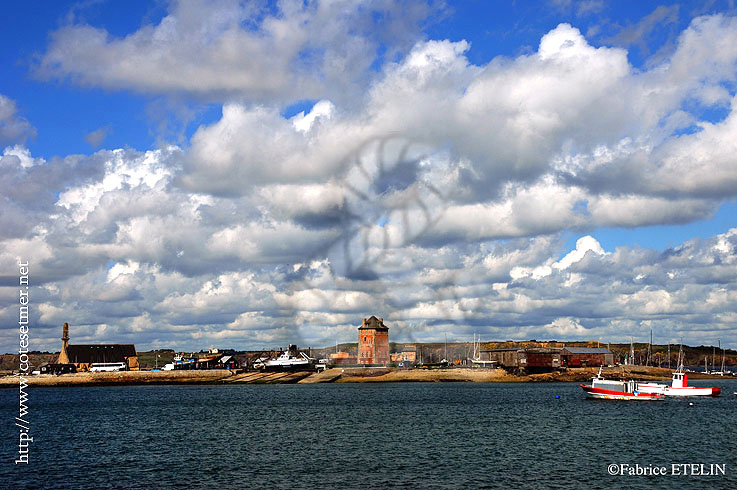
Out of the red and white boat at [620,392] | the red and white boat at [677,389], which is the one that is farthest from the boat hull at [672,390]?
the red and white boat at [620,392]

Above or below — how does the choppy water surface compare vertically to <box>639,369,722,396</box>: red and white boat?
above

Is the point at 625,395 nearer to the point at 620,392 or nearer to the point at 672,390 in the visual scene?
the point at 620,392

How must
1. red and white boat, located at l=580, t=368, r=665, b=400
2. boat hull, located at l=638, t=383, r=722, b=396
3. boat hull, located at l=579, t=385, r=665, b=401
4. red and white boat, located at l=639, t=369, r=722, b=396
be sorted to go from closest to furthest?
boat hull, located at l=579, t=385, r=665, b=401, red and white boat, located at l=580, t=368, r=665, b=400, boat hull, located at l=638, t=383, r=722, b=396, red and white boat, located at l=639, t=369, r=722, b=396

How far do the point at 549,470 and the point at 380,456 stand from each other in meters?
16.3

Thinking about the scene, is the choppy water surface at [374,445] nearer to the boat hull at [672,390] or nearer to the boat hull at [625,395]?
the boat hull at [625,395]

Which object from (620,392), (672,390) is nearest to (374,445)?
(620,392)

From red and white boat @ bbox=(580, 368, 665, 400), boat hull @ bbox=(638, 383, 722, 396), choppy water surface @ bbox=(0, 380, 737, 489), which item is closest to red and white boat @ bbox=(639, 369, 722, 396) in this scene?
boat hull @ bbox=(638, 383, 722, 396)

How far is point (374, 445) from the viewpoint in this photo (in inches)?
2908

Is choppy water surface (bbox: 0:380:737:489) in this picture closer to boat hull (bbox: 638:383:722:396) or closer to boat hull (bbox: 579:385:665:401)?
boat hull (bbox: 579:385:665:401)

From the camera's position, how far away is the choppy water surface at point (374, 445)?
55.8 meters

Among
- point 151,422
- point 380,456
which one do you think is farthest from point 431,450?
point 151,422

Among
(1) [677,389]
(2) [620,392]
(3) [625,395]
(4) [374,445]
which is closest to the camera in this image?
(4) [374,445]

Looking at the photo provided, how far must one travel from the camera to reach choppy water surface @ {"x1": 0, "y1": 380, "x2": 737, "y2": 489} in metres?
55.8

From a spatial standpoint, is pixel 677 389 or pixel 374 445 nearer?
pixel 374 445
